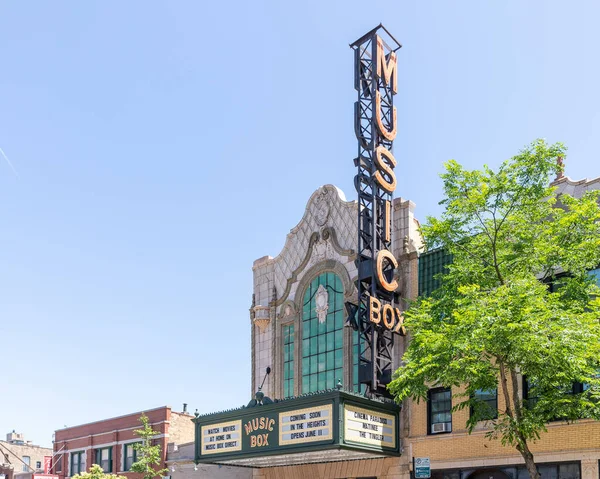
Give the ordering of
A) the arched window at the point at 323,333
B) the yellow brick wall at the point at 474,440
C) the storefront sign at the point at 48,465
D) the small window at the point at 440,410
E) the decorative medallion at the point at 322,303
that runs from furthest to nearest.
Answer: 1. the storefront sign at the point at 48,465
2. the decorative medallion at the point at 322,303
3. the arched window at the point at 323,333
4. the small window at the point at 440,410
5. the yellow brick wall at the point at 474,440

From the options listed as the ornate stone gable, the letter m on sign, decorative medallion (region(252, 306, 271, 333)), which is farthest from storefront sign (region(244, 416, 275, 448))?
the letter m on sign

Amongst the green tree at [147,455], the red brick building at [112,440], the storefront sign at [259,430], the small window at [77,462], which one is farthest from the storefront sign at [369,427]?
the small window at [77,462]

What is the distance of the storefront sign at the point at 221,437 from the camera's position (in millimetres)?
33562

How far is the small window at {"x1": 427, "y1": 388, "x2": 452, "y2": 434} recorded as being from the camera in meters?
31.4

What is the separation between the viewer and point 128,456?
47938mm

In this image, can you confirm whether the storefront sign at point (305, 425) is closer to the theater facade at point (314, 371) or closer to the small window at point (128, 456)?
the theater facade at point (314, 371)

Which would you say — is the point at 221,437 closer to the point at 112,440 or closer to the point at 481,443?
the point at 481,443

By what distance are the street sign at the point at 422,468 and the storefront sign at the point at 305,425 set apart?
4.40 metres

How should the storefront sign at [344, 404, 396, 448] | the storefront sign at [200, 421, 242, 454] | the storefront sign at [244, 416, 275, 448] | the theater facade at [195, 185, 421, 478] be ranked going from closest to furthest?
1. the storefront sign at [344, 404, 396, 448]
2. the theater facade at [195, 185, 421, 478]
3. the storefront sign at [244, 416, 275, 448]
4. the storefront sign at [200, 421, 242, 454]

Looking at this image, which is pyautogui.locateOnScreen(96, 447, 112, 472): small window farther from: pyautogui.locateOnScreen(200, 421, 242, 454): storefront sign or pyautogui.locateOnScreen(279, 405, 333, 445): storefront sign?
pyautogui.locateOnScreen(279, 405, 333, 445): storefront sign

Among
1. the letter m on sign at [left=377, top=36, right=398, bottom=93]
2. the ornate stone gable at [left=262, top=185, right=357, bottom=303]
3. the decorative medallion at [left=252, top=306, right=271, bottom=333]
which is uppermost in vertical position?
the letter m on sign at [left=377, top=36, right=398, bottom=93]

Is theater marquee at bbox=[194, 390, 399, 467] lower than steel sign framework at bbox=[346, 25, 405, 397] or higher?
lower

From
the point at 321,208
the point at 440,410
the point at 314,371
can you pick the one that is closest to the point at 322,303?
the point at 314,371

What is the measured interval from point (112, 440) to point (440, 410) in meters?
24.2
